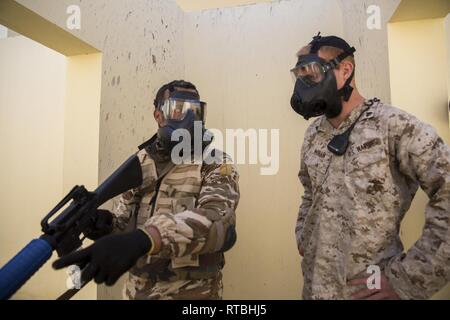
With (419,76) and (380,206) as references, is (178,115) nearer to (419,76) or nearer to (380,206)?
(380,206)

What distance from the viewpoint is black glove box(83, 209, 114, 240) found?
1084 millimetres

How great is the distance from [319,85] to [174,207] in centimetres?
74

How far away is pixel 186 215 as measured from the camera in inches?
36.3

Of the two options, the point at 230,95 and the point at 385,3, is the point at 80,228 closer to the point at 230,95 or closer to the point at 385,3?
the point at 230,95

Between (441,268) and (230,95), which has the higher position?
(230,95)

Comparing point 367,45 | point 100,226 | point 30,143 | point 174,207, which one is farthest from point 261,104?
point 30,143

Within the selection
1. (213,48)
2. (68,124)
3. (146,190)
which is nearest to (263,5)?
(213,48)

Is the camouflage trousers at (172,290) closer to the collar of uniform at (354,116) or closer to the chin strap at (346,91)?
the collar of uniform at (354,116)

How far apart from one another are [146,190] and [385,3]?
70.7 inches

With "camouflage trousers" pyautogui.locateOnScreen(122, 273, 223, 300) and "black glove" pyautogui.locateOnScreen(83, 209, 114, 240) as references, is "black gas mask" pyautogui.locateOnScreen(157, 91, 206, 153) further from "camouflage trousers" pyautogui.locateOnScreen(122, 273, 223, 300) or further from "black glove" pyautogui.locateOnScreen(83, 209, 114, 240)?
"camouflage trousers" pyautogui.locateOnScreen(122, 273, 223, 300)

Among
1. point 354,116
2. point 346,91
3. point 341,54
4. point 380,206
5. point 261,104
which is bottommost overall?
point 380,206

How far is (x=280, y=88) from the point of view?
2402 mm

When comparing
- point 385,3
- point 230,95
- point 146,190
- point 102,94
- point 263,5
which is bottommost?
point 146,190

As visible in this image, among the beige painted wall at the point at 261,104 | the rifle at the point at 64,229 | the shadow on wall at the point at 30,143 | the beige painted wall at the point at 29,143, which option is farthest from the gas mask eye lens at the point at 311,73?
the beige painted wall at the point at 29,143
